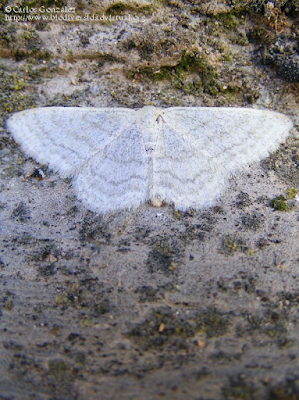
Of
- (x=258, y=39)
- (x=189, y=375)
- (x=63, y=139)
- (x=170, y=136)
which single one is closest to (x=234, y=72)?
(x=258, y=39)

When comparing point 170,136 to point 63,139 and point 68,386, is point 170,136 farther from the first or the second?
point 68,386

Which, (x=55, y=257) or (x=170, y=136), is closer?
(x=55, y=257)

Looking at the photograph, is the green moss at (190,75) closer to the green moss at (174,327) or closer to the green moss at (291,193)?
the green moss at (291,193)

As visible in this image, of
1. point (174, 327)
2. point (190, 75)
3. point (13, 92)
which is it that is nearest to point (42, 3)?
point (13, 92)

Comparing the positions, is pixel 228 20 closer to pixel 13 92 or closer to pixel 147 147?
pixel 147 147

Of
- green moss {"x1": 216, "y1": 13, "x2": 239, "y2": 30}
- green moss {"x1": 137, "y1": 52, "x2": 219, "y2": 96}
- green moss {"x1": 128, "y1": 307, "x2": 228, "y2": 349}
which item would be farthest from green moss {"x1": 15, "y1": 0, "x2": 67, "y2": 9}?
green moss {"x1": 128, "y1": 307, "x2": 228, "y2": 349}

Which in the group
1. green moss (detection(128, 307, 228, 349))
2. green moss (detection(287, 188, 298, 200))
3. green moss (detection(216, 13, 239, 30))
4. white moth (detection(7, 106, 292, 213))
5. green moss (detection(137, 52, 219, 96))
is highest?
green moss (detection(216, 13, 239, 30))

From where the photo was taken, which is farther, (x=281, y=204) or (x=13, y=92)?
(x=13, y=92)

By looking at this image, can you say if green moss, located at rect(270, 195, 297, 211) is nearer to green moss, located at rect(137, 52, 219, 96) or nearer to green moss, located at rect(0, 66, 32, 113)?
green moss, located at rect(137, 52, 219, 96)
